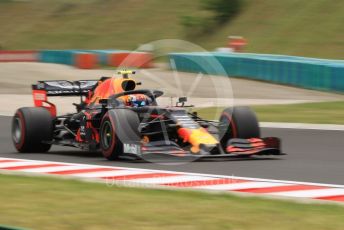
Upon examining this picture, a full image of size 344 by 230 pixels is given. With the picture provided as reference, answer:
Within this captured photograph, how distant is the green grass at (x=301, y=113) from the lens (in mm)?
17781

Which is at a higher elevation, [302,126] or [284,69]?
[284,69]

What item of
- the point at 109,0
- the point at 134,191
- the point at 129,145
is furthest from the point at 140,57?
the point at 109,0

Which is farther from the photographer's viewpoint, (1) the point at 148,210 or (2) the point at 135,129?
(2) the point at 135,129

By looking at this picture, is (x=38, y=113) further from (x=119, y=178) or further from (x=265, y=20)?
(x=265, y=20)

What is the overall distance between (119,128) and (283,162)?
214 centimetres

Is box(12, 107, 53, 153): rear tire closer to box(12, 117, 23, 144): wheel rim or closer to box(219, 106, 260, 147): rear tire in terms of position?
box(12, 117, 23, 144): wheel rim

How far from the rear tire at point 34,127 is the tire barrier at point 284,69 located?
12.1 metres

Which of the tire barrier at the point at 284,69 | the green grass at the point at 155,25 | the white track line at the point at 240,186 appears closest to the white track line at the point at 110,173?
the white track line at the point at 240,186

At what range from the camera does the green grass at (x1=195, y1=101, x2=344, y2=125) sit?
58.3ft

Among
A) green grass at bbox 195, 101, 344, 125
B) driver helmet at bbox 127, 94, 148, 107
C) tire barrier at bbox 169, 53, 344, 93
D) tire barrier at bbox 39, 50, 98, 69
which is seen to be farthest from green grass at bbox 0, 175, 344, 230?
tire barrier at bbox 39, 50, 98, 69

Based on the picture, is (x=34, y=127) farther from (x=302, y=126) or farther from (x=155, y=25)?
(x=155, y=25)

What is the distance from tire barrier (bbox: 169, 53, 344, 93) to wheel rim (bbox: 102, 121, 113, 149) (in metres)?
13.2

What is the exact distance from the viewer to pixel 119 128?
431 inches

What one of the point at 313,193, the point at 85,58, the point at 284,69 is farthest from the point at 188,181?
the point at 85,58
